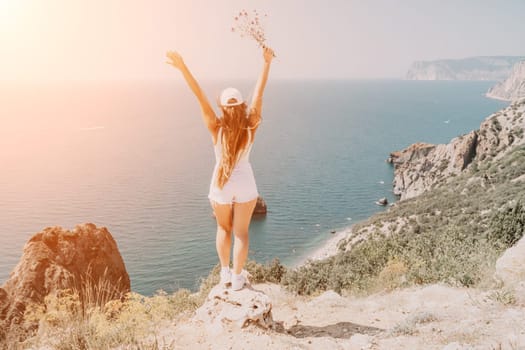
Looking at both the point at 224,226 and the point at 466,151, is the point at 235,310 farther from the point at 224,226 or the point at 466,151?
the point at 466,151

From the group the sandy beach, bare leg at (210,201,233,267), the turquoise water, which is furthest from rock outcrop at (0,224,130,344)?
the sandy beach

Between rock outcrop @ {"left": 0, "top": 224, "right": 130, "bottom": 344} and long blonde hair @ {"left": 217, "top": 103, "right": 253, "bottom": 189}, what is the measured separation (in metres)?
11.7

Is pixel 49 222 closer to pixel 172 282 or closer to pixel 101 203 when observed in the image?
pixel 101 203

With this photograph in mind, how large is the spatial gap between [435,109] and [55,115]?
14553cm

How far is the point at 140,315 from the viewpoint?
17.0 feet

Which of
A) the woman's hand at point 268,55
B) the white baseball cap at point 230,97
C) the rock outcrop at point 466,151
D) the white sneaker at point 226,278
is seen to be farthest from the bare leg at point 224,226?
the rock outcrop at point 466,151

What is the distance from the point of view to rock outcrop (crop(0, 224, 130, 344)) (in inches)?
659

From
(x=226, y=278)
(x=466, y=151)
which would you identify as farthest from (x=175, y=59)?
(x=466, y=151)

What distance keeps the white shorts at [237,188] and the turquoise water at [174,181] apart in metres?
1.39

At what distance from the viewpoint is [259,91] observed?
4945 mm

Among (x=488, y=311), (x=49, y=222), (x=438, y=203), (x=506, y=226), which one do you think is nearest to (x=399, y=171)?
(x=438, y=203)

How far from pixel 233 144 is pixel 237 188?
0.55 meters

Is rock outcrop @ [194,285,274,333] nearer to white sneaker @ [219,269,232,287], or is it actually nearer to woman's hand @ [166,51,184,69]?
white sneaker @ [219,269,232,287]

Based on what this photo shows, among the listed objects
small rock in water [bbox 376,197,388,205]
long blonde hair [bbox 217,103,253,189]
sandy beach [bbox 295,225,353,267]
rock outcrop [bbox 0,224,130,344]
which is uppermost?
long blonde hair [bbox 217,103,253,189]
